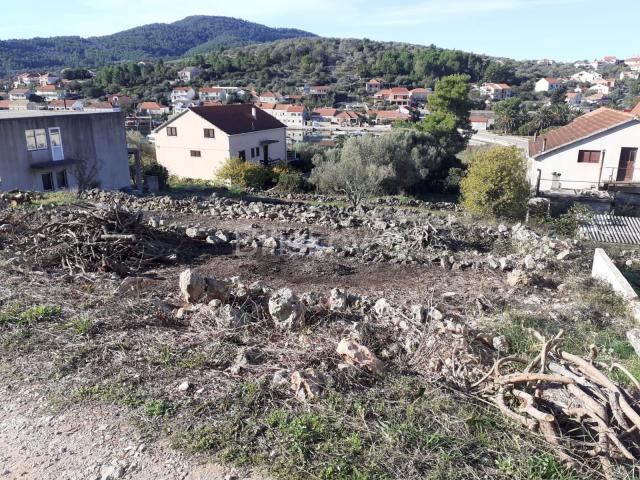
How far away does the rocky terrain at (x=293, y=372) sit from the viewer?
3611mm

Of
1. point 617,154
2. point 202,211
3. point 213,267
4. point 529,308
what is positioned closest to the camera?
point 529,308

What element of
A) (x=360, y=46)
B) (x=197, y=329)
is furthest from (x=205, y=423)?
(x=360, y=46)

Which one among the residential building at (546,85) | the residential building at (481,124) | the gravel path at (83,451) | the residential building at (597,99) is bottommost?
the residential building at (481,124)

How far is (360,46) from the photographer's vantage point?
155m

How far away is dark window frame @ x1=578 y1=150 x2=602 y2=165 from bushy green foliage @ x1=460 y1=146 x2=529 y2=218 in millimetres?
8767

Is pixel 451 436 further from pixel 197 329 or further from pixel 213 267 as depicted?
pixel 213 267

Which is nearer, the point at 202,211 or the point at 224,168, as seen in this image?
the point at 202,211

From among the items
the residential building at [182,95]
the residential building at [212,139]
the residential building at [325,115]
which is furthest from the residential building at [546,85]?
the residential building at [212,139]

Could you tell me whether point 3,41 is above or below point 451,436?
above

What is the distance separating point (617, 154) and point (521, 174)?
10.0 m

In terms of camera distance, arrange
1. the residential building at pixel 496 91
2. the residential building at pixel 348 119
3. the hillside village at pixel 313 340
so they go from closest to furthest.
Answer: the hillside village at pixel 313 340
the residential building at pixel 348 119
the residential building at pixel 496 91

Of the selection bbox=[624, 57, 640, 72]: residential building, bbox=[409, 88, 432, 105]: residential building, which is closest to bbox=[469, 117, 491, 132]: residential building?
bbox=[409, 88, 432, 105]: residential building

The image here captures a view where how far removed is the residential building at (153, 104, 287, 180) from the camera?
3262 centimetres

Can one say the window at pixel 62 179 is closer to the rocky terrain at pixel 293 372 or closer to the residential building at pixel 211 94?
the rocky terrain at pixel 293 372
